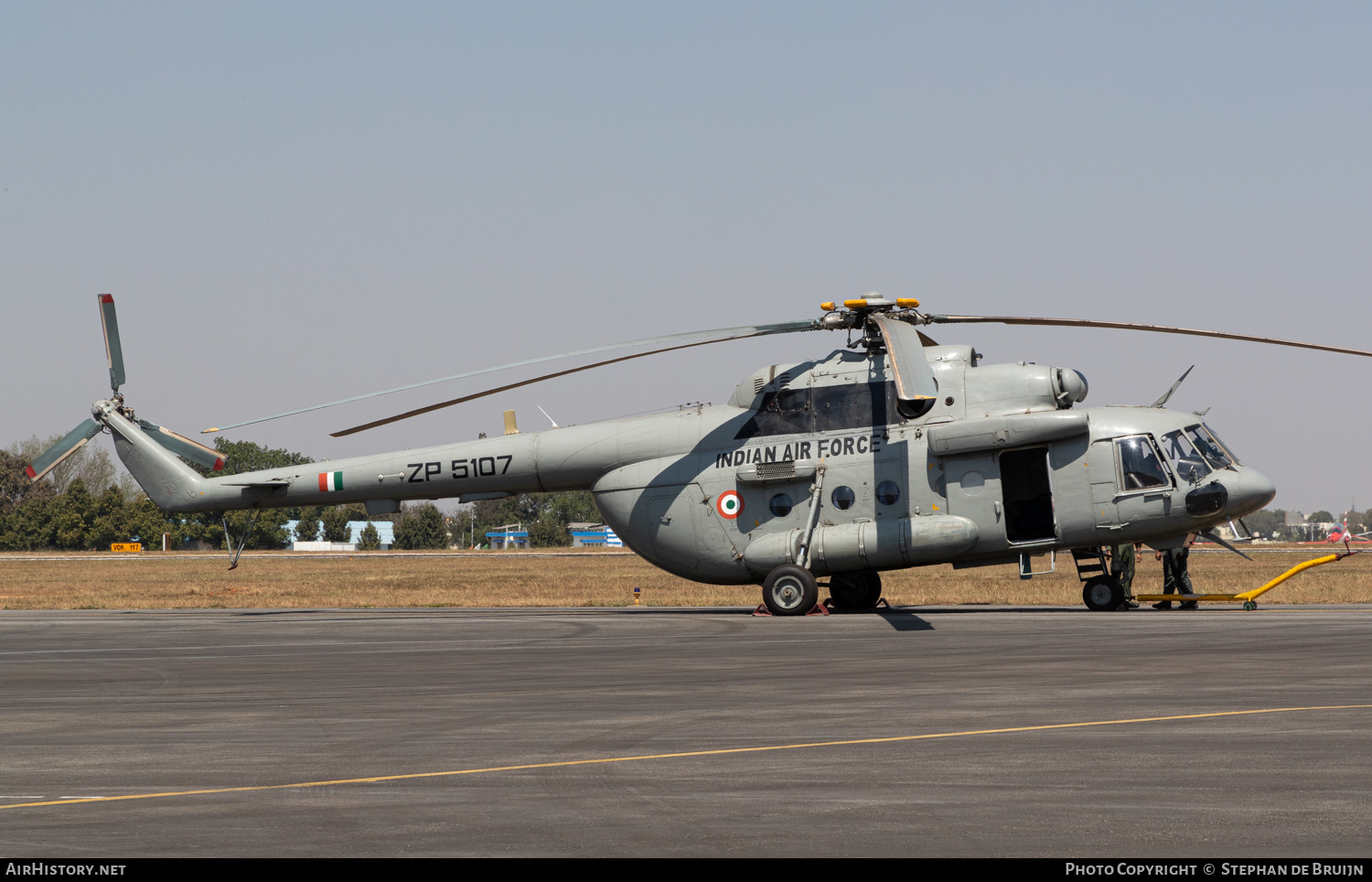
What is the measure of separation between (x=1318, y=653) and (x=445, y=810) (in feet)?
40.8

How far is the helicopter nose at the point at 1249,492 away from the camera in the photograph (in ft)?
76.7

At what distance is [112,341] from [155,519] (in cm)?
11483

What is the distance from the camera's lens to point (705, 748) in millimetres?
9234

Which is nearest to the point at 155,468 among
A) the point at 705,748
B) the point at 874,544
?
the point at 874,544

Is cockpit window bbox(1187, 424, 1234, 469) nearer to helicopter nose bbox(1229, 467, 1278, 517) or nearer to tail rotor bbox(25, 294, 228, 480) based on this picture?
helicopter nose bbox(1229, 467, 1278, 517)

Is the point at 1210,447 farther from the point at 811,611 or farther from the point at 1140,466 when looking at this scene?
the point at 811,611

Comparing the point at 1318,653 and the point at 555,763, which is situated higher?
the point at 555,763

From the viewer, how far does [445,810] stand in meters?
7.15

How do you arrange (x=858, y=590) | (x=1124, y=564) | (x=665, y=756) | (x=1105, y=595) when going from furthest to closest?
(x=858, y=590) → (x=1124, y=564) → (x=1105, y=595) → (x=665, y=756)

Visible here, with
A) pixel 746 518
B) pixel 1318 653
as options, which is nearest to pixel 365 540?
pixel 746 518

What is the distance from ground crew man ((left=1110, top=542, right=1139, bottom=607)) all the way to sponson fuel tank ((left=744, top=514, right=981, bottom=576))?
3342mm

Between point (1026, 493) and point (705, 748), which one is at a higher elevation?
point (1026, 493)
